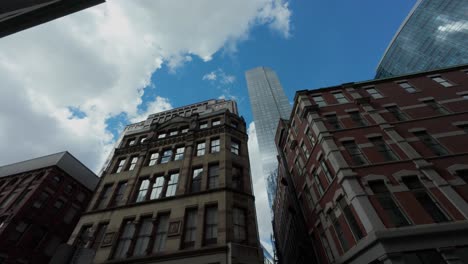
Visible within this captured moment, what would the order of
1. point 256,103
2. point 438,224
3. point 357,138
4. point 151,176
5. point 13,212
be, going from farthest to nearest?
point 256,103, point 13,212, point 151,176, point 357,138, point 438,224

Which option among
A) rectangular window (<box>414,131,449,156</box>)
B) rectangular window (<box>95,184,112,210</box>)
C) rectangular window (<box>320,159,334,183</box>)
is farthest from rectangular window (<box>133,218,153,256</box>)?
rectangular window (<box>414,131,449,156</box>)

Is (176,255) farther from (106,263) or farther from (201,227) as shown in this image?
(106,263)

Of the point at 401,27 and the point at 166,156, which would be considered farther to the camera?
the point at 401,27

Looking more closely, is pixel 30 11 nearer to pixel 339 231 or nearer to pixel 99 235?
pixel 99 235

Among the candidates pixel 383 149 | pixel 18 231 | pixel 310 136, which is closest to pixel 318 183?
pixel 310 136

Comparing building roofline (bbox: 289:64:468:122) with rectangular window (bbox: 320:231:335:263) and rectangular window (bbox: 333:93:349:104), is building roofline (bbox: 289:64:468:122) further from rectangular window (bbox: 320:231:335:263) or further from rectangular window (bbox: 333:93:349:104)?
rectangular window (bbox: 320:231:335:263)

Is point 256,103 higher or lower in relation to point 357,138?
higher

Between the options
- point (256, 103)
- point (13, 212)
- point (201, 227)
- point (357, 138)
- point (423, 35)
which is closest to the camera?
point (201, 227)

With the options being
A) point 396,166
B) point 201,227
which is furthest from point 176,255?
point 396,166

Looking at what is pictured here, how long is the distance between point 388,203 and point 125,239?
67.6ft

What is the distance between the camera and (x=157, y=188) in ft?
66.1

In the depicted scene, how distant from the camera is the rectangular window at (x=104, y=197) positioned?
20219mm

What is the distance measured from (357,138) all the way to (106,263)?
76.6 feet

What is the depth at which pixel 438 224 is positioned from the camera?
42.1 ft
